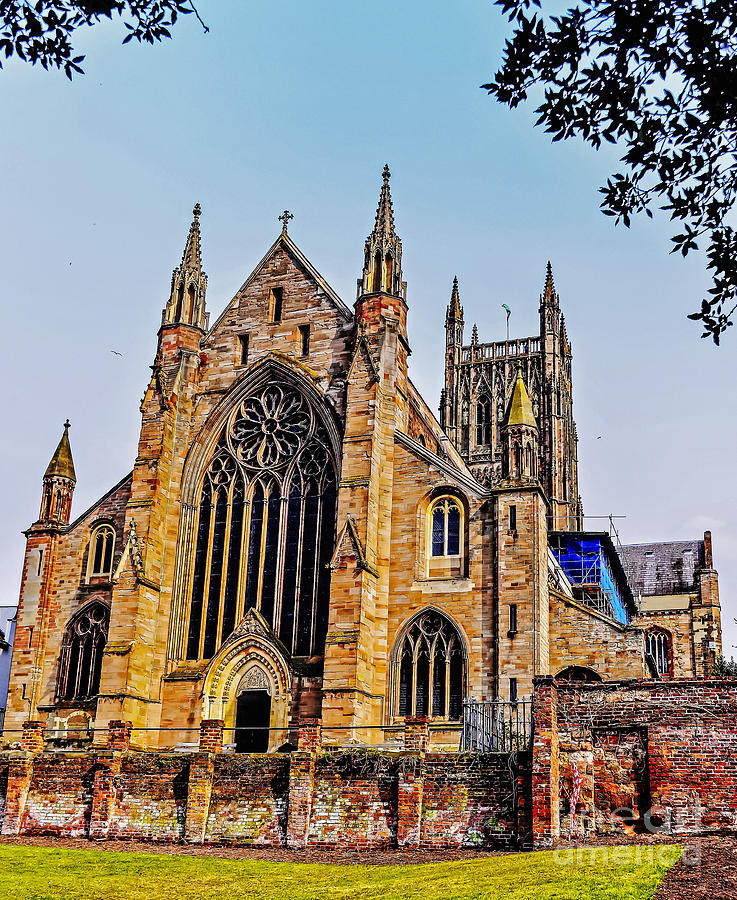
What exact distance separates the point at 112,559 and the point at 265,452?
6.42 metres

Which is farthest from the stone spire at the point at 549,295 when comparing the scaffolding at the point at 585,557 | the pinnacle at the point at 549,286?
the scaffolding at the point at 585,557

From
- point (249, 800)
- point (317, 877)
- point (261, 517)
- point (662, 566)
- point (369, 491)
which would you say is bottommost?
point (317, 877)

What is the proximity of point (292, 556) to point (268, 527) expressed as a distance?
1381 millimetres

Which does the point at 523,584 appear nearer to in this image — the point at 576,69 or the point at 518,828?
the point at 518,828

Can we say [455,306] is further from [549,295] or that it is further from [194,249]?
[194,249]

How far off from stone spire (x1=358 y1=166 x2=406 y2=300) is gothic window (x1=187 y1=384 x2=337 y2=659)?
440 cm

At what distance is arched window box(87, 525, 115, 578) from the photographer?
36.1 metres

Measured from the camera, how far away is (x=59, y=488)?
37938 millimetres

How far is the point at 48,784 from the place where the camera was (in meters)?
24.7

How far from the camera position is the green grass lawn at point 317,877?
1356 cm

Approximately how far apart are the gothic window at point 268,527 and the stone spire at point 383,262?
4.40 m

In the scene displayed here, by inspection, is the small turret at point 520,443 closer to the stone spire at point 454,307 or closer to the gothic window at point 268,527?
the gothic window at point 268,527

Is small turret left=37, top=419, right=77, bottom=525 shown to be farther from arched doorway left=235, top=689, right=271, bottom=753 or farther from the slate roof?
the slate roof

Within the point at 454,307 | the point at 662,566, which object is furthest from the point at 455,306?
the point at 662,566
